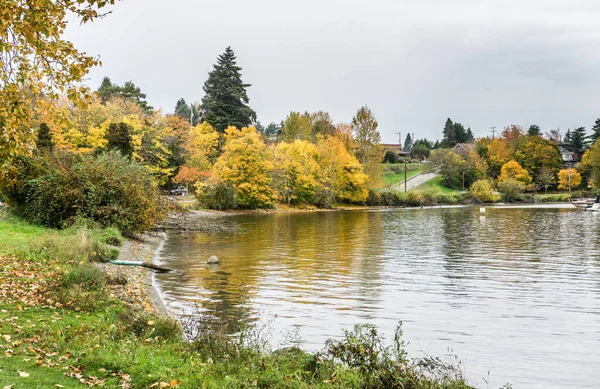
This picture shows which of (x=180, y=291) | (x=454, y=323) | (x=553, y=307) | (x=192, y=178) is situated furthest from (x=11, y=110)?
(x=192, y=178)

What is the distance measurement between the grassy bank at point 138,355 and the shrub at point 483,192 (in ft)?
318

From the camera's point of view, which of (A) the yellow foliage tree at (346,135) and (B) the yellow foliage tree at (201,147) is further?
(A) the yellow foliage tree at (346,135)

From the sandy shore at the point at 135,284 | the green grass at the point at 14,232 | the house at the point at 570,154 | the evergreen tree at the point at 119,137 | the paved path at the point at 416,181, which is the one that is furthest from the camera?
the house at the point at 570,154

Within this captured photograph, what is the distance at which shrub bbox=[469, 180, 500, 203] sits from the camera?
10150 centimetres

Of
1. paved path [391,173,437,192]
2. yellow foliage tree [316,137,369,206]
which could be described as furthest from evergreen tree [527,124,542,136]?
yellow foliage tree [316,137,369,206]

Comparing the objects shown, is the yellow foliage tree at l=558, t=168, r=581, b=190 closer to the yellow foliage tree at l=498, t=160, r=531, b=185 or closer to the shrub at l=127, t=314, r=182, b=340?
the yellow foliage tree at l=498, t=160, r=531, b=185

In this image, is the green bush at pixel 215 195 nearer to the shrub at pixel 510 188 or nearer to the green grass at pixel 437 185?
the green grass at pixel 437 185

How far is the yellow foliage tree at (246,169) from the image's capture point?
214 feet

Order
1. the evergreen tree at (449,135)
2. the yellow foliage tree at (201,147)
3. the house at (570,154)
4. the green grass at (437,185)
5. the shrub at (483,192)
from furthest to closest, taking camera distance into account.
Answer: the evergreen tree at (449,135)
the house at (570,154)
the green grass at (437,185)
the shrub at (483,192)
the yellow foliage tree at (201,147)

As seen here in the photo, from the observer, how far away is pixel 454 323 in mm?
13070

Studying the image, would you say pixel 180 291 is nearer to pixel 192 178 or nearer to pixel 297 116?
pixel 192 178

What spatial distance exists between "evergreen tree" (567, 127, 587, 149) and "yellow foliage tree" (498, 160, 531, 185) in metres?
53.8

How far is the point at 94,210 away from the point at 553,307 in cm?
2032

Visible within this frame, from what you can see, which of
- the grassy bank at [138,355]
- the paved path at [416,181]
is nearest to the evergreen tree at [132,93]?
→ the paved path at [416,181]
